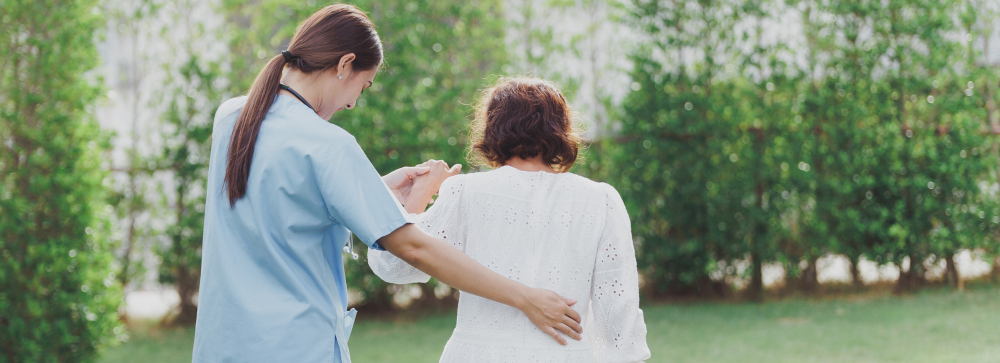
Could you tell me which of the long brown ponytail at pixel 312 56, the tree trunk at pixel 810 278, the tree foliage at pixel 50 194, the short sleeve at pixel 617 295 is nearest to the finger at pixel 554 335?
the short sleeve at pixel 617 295

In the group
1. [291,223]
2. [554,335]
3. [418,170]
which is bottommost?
[554,335]

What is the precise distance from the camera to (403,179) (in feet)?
7.16

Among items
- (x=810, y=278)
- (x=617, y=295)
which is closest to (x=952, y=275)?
(x=810, y=278)

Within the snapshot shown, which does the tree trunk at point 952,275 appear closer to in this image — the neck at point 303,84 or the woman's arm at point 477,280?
the woman's arm at point 477,280

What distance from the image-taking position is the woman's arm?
1.65 metres

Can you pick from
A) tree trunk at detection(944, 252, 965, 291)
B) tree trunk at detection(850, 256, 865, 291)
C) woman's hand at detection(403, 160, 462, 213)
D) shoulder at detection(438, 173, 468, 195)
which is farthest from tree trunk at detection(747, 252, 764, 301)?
shoulder at detection(438, 173, 468, 195)

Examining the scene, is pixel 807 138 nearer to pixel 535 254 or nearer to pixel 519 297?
pixel 535 254

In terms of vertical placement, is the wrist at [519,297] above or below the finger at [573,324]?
above

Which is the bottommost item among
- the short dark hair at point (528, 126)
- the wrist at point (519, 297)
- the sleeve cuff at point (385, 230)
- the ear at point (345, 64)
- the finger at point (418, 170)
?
the wrist at point (519, 297)

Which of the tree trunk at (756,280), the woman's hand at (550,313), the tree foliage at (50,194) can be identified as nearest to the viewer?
the woman's hand at (550,313)

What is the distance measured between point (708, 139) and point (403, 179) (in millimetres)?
4594

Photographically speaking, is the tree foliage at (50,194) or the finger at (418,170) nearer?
the finger at (418,170)

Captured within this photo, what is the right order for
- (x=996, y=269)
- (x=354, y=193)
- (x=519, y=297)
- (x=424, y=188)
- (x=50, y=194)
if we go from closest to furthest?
(x=354, y=193)
(x=519, y=297)
(x=424, y=188)
(x=50, y=194)
(x=996, y=269)

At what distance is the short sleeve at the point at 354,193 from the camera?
1563mm
